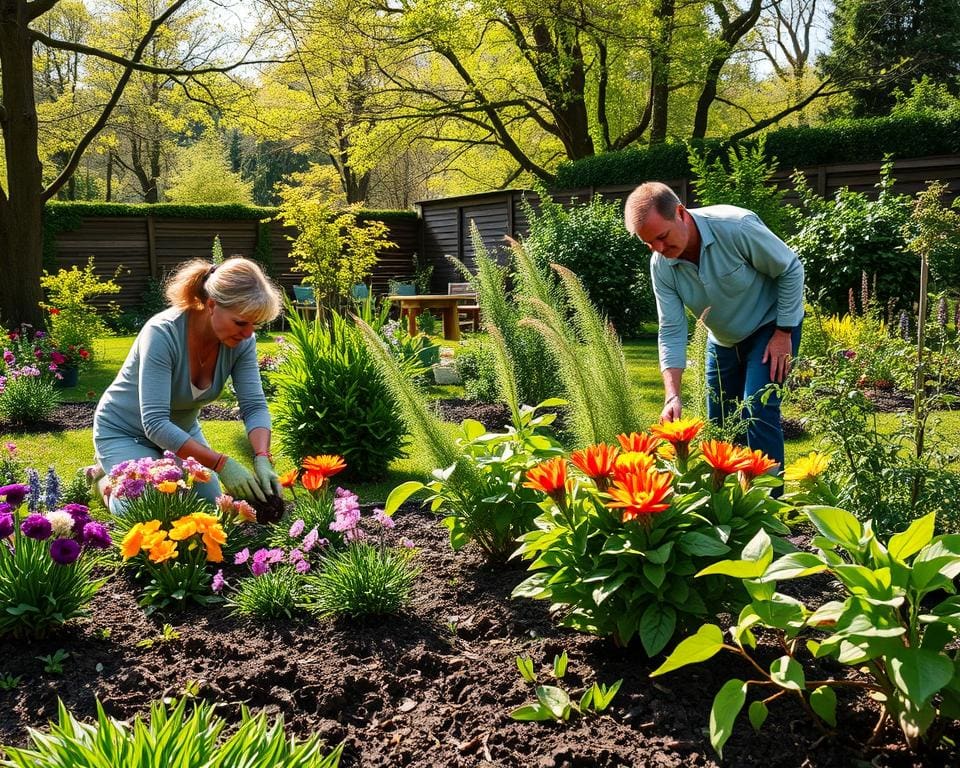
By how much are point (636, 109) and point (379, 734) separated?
2016 centimetres

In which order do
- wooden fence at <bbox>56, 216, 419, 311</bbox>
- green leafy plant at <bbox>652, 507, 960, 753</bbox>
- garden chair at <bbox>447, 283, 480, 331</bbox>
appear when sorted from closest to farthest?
green leafy plant at <bbox>652, 507, 960, 753</bbox> < garden chair at <bbox>447, 283, 480, 331</bbox> < wooden fence at <bbox>56, 216, 419, 311</bbox>

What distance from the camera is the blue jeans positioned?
11.9 ft

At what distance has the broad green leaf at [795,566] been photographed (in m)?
1.65

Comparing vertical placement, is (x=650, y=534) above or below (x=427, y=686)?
above

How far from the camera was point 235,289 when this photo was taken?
10.6ft

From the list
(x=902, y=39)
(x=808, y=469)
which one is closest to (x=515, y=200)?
(x=902, y=39)

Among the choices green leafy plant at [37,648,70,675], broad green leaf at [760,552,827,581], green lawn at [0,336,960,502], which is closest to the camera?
broad green leaf at [760,552,827,581]

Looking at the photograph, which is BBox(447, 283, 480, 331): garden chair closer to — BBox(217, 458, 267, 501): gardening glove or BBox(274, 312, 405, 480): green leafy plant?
BBox(274, 312, 405, 480): green leafy plant

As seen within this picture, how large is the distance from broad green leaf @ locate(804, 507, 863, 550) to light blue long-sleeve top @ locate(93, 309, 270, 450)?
99.4 inches

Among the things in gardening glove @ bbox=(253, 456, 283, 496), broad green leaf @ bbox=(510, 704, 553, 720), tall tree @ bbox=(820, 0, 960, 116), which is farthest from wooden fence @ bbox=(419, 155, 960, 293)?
tall tree @ bbox=(820, 0, 960, 116)

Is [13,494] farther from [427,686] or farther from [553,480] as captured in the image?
[553,480]

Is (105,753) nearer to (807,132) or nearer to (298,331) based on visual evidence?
(298,331)

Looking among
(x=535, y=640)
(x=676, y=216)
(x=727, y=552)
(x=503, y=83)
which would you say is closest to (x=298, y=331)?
(x=676, y=216)

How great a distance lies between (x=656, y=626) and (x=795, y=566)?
1.46 feet
